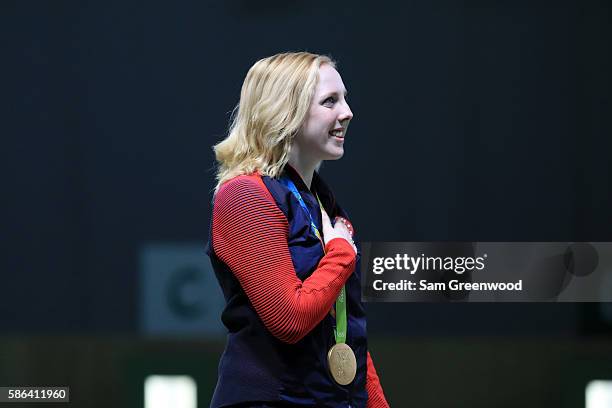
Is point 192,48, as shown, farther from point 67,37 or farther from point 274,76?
point 274,76

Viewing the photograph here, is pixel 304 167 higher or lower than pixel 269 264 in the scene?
higher

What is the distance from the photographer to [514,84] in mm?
4367

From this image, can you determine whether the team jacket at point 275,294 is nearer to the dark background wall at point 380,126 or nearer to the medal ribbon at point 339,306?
the medal ribbon at point 339,306

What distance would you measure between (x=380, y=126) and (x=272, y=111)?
7.30 ft

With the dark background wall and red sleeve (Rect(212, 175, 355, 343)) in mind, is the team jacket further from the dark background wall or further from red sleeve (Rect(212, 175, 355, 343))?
the dark background wall

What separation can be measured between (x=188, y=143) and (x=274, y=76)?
2224 millimetres

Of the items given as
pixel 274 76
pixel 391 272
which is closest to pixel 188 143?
pixel 391 272

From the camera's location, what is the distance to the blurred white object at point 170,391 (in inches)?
173

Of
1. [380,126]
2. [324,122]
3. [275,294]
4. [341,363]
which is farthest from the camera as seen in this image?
[380,126]

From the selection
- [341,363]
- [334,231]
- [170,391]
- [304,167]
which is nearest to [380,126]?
[170,391]

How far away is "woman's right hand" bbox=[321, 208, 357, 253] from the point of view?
212cm

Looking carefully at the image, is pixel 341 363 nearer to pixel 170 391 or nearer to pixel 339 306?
pixel 339 306

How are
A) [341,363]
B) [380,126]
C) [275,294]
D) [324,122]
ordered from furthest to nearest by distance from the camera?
1. [380,126]
2. [324,122]
3. [341,363]
4. [275,294]

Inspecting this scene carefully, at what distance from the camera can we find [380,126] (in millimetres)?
4336
